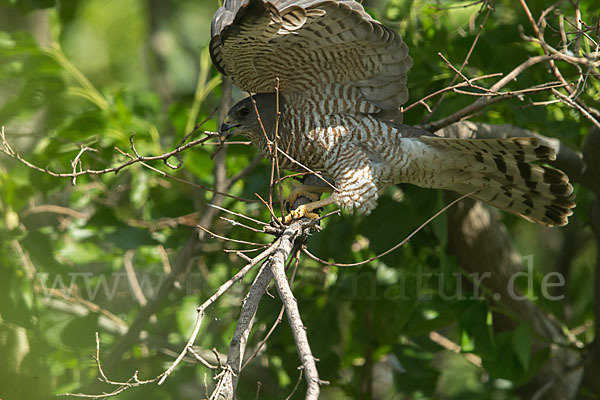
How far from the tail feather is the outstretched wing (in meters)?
0.38

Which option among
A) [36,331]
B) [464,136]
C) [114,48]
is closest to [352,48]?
[464,136]

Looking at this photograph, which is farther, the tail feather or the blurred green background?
the blurred green background

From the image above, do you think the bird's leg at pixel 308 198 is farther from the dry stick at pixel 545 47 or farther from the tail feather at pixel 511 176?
the dry stick at pixel 545 47

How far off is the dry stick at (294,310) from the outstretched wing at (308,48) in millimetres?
767

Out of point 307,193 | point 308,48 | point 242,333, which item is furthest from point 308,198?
point 242,333

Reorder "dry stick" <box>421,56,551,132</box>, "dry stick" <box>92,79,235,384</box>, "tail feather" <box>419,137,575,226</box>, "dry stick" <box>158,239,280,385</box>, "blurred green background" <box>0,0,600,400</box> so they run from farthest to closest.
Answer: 1. "dry stick" <box>92,79,235,384</box>
2. "blurred green background" <box>0,0,600,400</box>
3. "tail feather" <box>419,137,575,226</box>
4. "dry stick" <box>421,56,551,132</box>
5. "dry stick" <box>158,239,280,385</box>

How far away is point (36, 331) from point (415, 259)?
2.21 meters

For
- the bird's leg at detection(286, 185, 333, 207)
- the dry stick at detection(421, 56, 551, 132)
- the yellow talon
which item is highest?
the dry stick at detection(421, 56, 551, 132)

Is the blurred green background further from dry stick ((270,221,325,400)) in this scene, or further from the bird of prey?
dry stick ((270,221,325,400))

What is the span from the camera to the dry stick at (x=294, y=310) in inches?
67.1

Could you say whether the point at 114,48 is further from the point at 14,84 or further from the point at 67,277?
the point at 67,277

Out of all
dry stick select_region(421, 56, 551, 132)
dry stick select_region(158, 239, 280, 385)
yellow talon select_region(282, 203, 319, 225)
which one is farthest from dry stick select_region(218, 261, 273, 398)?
dry stick select_region(421, 56, 551, 132)

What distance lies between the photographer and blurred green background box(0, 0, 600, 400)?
3492 millimetres

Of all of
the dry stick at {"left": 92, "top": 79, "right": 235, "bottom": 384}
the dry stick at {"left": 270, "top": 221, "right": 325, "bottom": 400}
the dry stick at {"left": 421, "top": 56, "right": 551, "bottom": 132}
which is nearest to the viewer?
the dry stick at {"left": 270, "top": 221, "right": 325, "bottom": 400}
